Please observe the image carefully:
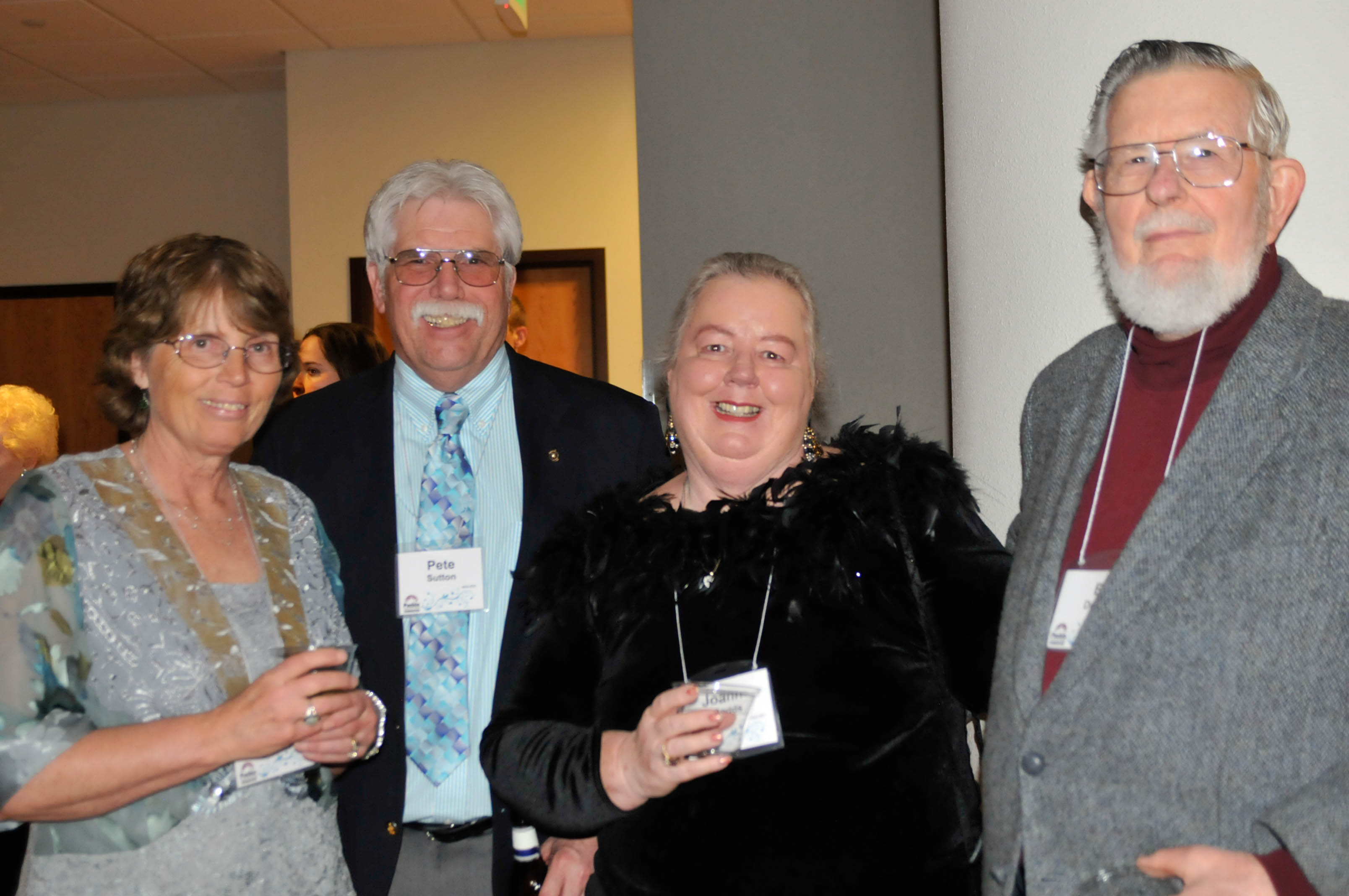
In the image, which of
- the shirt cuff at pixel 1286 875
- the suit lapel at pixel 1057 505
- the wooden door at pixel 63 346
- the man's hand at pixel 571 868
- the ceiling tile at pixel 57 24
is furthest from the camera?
the wooden door at pixel 63 346

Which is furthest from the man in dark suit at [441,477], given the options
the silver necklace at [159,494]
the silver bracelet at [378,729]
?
the silver necklace at [159,494]

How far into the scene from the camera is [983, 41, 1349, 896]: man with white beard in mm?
1136

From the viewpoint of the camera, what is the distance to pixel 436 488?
208cm

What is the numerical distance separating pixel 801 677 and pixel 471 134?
586cm

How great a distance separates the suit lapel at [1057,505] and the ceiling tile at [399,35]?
5602 mm

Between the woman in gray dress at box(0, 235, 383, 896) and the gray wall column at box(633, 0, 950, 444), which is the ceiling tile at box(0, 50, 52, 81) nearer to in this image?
the gray wall column at box(633, 0, 950, 444)

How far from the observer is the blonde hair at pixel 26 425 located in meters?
3.33

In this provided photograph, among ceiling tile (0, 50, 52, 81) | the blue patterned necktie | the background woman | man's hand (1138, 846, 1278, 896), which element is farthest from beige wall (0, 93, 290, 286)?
man's hand (1138, 846, 1278, 896)

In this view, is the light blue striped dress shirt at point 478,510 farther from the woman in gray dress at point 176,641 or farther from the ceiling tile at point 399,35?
the ceiling tile at point 399,35

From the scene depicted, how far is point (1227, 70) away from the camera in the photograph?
1391 mm

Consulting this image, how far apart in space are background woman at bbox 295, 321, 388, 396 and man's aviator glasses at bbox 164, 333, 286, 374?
2112 mm

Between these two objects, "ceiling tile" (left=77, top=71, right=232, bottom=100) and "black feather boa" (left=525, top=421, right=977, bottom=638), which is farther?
"ceiling tile" (left=77, top=71, right=232, bottom=100)

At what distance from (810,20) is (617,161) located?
10.6 feet

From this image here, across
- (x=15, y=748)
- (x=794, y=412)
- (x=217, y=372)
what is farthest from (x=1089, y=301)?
(x=15, y=748)
